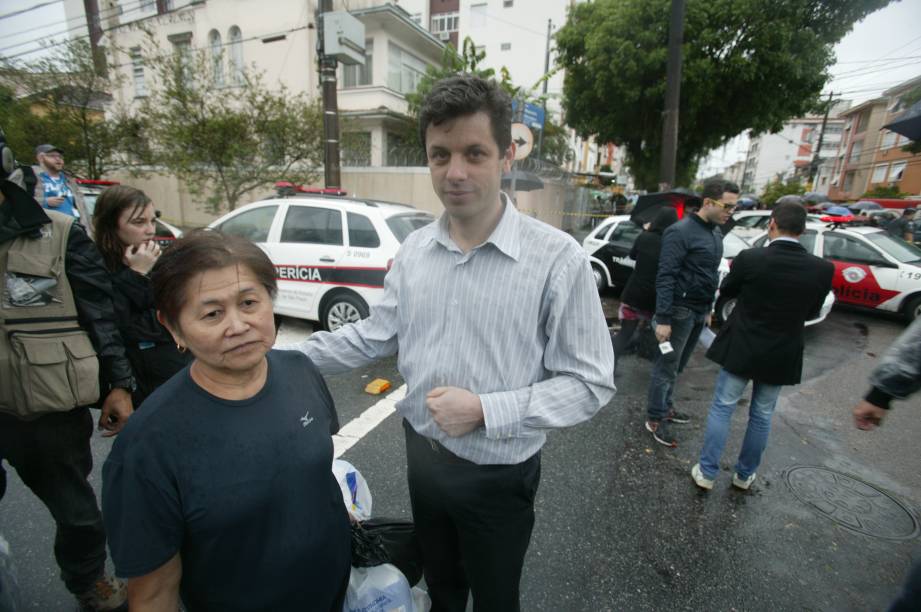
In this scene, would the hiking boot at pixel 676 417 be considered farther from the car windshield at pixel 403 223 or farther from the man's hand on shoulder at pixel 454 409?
the man's hand on shoulder at pixel 454 409

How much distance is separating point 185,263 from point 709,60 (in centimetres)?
1704

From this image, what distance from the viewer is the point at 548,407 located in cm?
125

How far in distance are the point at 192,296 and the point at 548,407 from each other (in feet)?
3.32

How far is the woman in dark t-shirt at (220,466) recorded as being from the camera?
996 millimetres

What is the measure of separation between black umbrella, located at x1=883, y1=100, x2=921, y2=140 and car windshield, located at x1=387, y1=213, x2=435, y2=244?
461cm

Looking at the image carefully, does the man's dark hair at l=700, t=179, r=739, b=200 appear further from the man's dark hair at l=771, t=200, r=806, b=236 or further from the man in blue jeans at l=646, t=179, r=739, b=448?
the man's dark hair at l=771, t=200, r=806, b=236

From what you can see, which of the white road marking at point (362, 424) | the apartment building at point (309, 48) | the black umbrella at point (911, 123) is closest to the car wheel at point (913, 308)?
the black umbrella at point (911, 123)

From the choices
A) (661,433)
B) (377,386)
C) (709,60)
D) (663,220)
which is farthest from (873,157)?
(377,386)

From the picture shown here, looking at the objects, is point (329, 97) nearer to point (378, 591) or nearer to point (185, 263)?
point (185, 263)

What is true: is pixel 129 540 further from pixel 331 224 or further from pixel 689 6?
pixel 689 6

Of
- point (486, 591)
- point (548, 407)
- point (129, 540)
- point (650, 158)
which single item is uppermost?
point (650, 158)

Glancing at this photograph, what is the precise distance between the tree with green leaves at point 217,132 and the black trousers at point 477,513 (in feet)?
38.5

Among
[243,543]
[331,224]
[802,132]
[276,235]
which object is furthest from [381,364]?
[802,132]

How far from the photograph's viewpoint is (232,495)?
1.07 meters
